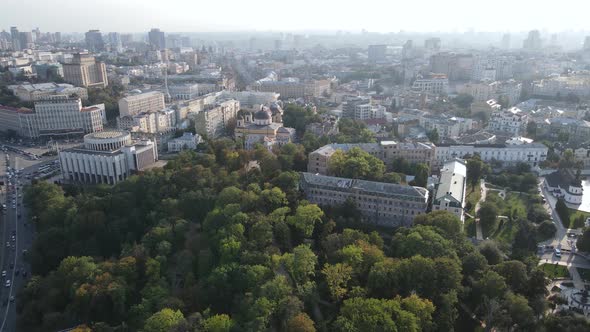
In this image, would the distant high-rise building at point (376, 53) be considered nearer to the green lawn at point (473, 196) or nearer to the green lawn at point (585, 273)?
the green lawn at point (473, 196)

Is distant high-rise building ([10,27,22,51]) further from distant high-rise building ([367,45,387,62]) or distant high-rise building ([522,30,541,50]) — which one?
distant high-rise building ([522,30,541,50])

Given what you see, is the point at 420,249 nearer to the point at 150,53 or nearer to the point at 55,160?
the point at 55,160

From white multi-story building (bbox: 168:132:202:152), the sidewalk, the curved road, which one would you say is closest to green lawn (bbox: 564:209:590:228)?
the sidewalk

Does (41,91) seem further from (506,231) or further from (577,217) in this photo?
(577,217)

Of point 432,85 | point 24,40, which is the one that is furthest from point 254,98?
point 24,40

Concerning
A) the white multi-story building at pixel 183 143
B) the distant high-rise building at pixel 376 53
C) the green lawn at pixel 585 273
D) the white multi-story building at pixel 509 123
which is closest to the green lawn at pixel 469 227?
the green lawn at pixel 585 273
